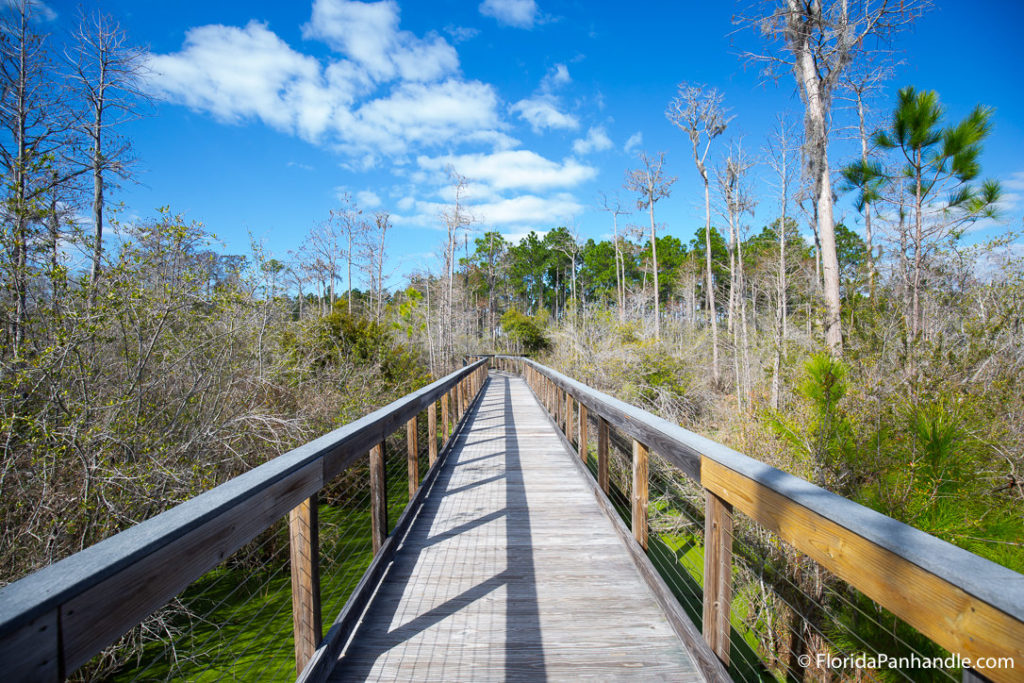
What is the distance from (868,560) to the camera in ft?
3.23

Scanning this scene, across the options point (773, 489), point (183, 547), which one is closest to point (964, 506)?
point (773, 489)

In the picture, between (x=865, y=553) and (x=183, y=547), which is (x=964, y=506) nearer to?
(x=865, y=553)

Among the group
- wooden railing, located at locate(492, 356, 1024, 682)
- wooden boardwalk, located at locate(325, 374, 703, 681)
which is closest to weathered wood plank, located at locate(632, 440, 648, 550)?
wooden boardwalk, located at locate(325, 374, 703, 681)

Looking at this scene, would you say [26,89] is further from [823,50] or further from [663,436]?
[823,50]

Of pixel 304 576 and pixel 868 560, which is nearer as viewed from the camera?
pixel 868 560

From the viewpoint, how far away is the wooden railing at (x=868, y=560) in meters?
0.73

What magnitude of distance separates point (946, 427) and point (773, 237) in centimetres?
2732

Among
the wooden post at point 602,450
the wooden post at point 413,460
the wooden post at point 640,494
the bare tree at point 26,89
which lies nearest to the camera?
the wooden post at point 640,494

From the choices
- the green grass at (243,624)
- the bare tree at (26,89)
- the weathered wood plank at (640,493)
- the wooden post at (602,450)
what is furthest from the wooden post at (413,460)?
the bare tree at (26,89)

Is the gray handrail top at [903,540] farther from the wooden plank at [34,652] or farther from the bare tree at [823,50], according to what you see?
the bare tree at [823,50]

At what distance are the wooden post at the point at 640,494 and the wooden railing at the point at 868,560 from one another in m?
0.51

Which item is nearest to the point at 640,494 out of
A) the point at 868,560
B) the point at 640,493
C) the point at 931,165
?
the point at 640,493

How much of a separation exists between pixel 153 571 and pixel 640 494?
2.33 m

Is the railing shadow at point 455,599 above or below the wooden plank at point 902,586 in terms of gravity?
below
